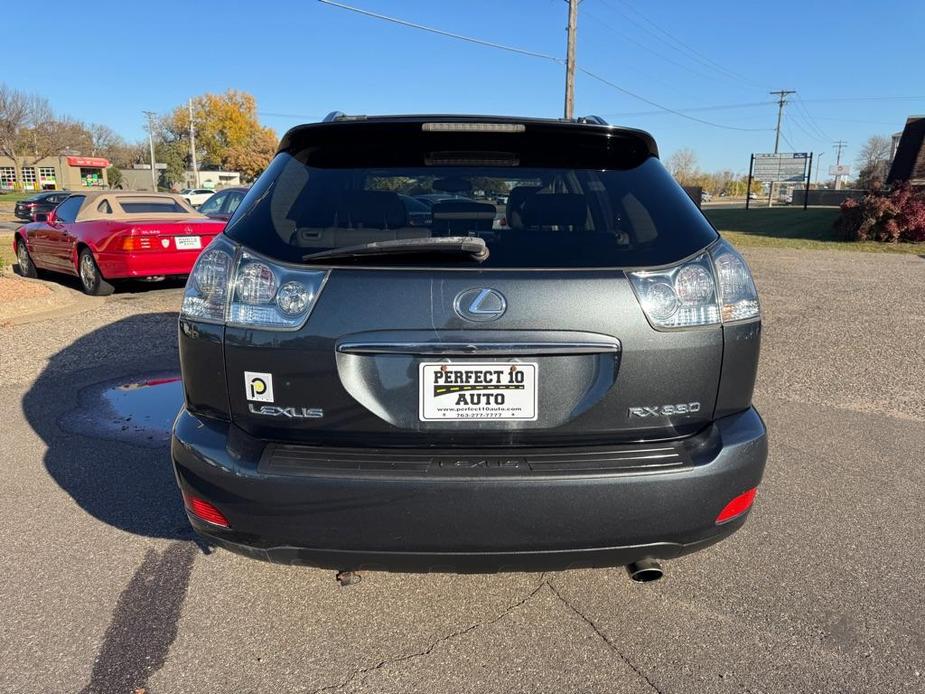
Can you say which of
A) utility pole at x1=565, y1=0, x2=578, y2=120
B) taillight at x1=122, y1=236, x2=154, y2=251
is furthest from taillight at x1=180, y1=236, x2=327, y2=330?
utility pole at x1=565, y1=0, x2=578, y2=120

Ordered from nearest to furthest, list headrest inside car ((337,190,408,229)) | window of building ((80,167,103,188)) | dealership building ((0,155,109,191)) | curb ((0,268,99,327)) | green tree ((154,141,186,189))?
headrest inside car ((337,190,408,229)), curb ((0,268,99,327)), dealership building ((0,155,109,191)), window of building ((80,167,103,188)), green tree ((154,141,186,189))

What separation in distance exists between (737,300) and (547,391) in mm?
716

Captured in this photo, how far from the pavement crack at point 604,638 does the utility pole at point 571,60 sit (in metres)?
21.8

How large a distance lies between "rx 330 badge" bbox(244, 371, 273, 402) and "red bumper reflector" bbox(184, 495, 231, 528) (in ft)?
1.22

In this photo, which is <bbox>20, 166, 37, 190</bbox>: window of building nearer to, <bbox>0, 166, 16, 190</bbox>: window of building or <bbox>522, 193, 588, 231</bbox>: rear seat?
<bbox>0, 166, 16, 190</bbox>: window of building

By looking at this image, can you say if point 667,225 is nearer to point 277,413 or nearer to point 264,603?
point 277,413

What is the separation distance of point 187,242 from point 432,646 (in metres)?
8.25

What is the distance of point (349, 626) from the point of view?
2.41 m

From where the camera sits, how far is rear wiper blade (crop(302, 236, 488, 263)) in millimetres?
2029

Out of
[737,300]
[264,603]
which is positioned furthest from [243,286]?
[737,300]

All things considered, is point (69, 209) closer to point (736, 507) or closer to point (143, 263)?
point (143, 263)

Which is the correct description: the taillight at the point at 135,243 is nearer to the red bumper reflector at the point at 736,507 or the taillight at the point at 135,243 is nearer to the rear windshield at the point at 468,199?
the rear windshield at the point at 468,199

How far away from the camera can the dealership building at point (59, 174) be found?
70.6 metres

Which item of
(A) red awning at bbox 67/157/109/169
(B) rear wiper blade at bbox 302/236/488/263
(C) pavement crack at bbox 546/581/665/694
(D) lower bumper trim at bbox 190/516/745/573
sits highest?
(A) red awning at bbox 67/157/109/169
